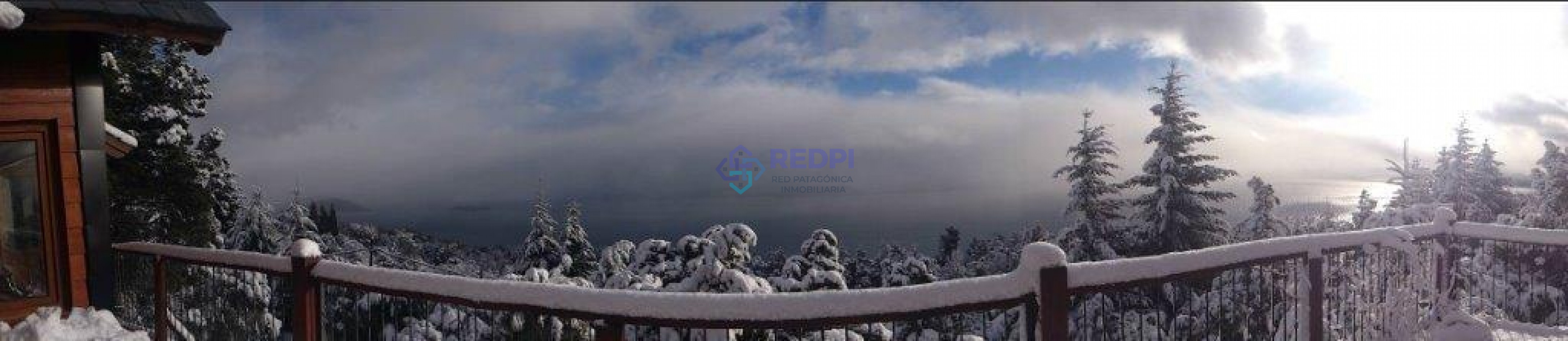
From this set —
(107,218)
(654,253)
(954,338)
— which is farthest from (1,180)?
(954,338)

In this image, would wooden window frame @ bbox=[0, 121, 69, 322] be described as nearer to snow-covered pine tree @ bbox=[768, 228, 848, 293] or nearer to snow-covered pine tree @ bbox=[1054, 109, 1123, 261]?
snow-covered pine tree @ bbox=[768, 228, 848, 293]

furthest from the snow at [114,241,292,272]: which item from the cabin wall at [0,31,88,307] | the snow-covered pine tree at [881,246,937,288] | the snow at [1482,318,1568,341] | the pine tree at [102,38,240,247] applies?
the snow-covered pine tree at [881,246,937,288]

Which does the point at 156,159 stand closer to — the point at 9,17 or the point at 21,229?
the point at 21,229

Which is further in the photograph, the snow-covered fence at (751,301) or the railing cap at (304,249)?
the railing cap at (304,249)

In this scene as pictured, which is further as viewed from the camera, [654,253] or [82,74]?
[654,253]

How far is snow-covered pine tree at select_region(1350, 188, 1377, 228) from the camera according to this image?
30828 mm

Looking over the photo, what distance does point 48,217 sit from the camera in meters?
5.92

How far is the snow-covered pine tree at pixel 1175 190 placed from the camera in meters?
20.3

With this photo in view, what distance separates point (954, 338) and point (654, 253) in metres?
7.18

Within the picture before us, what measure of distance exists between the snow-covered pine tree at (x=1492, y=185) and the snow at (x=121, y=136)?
41469 mm

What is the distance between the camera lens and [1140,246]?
20.6 meters

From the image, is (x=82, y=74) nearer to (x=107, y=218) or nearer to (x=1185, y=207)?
(x=107, y=218)

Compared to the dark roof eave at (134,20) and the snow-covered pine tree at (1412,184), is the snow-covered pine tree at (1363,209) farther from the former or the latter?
the dark roof eave at (134,20)

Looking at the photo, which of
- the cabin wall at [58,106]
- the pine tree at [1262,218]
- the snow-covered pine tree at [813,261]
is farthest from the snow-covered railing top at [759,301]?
the pine tree at [1262,218]
